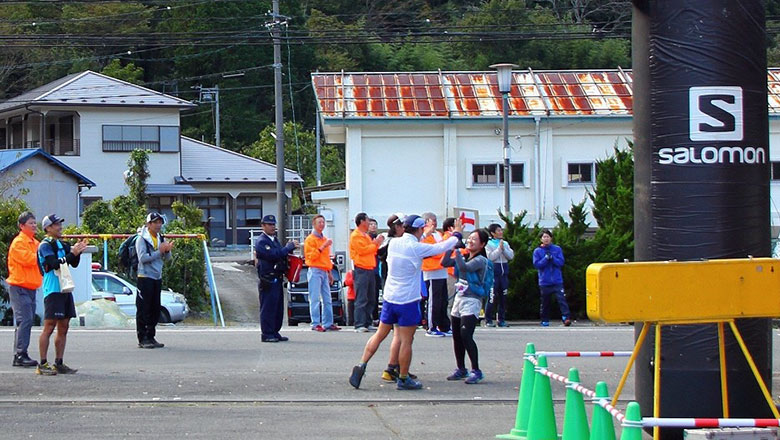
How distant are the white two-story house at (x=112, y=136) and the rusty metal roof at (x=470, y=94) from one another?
20.4 metres

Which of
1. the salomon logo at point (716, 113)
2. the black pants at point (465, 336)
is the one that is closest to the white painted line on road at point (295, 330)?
the black pants at point (465, 336)

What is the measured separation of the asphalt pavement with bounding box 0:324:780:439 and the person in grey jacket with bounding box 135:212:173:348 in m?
0.34

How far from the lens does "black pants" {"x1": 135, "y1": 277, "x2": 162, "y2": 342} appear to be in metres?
13.8

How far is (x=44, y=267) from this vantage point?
458 inches

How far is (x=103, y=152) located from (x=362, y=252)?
1466 inches

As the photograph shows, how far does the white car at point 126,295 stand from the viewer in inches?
943

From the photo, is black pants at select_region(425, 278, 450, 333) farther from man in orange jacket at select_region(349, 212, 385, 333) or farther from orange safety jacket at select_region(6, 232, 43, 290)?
orange safety jacket at select_region(6, 232, 43, 290)

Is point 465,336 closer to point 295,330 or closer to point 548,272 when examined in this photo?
point 295,330

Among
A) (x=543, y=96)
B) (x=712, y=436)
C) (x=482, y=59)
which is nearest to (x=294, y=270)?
(x=712, y=436)

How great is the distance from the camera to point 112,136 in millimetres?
51156

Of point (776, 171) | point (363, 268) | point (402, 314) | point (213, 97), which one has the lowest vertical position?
point (402, 314)

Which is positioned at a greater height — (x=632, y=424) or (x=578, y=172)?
(x=578, y=172)

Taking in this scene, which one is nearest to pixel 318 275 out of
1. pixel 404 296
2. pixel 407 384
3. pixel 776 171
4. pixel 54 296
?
pixel 54 296

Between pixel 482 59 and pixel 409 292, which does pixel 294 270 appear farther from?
pixel 482 59
